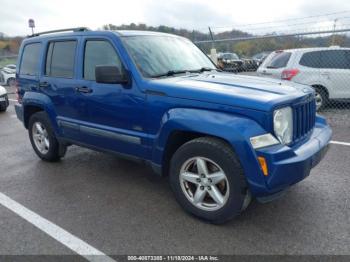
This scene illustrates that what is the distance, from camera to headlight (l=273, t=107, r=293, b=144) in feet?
9.78

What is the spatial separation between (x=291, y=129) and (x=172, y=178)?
4.15 ft

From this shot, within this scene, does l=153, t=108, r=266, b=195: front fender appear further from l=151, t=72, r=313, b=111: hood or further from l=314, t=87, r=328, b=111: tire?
l=314, t=87, r=328, b=111: tire

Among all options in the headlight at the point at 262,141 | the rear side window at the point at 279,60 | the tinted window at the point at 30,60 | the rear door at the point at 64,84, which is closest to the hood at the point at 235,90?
the headlight at the point at 262,141

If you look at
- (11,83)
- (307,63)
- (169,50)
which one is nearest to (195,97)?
(169,50)

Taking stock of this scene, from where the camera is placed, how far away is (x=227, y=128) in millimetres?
2971

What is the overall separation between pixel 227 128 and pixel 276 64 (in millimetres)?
6247

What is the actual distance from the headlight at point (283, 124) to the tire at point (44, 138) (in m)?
3.43

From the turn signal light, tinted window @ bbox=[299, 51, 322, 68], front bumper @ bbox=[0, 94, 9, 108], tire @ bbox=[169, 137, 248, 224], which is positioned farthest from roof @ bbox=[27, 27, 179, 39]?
front bumper @ bbox=[0, 94, 9, 108]

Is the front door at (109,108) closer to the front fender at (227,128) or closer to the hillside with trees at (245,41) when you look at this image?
the front fender at (227,128)

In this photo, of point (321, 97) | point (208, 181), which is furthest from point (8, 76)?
point (208, 181)

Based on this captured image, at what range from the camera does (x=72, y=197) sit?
13.4ft

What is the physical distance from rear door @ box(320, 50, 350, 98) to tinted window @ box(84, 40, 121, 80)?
619cm

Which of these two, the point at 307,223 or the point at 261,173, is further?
the point at 307,223

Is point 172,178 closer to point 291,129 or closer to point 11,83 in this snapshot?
Answer: point 291,129
